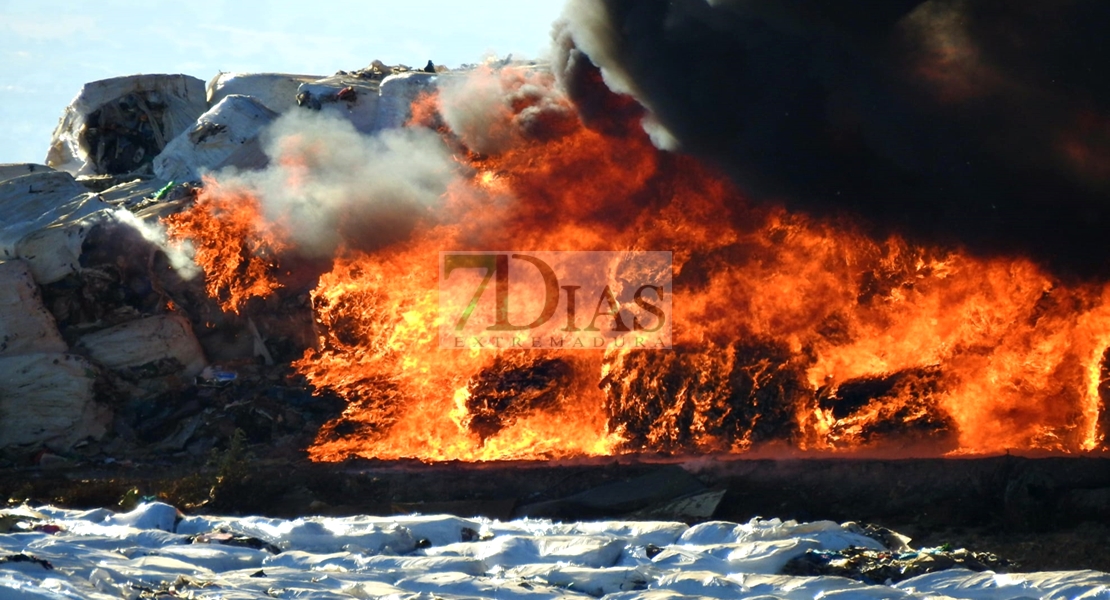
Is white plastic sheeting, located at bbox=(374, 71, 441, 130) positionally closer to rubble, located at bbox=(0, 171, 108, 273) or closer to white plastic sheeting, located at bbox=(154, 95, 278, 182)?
white plastic sheeting, located at bbox=(154, 95, 278, 182)

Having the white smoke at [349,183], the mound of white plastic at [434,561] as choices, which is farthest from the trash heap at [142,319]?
the mound of white plastic at [434,561]

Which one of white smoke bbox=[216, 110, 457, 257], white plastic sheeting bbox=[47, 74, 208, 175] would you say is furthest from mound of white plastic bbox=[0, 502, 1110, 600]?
white plastic sheeting bbox=[47, 74, 208, 175]

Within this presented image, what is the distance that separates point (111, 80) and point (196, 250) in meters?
6.21

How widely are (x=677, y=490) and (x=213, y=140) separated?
43.8ft

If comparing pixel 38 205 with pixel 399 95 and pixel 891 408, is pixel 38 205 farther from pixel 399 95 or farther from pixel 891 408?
pixel 891 408

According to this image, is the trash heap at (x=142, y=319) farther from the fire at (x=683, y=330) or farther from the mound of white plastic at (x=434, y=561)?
the mound of white plastic at (x=434, y=561)

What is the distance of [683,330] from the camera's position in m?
19.0

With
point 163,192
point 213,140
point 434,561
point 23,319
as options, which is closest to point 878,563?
point 434,561

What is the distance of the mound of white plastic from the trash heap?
568 cm

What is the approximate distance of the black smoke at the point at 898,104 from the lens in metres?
16.2

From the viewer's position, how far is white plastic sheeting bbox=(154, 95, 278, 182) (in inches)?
966

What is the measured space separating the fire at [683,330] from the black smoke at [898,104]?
0.61 meters

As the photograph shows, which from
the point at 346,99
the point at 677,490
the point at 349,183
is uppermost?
the point at 346,99

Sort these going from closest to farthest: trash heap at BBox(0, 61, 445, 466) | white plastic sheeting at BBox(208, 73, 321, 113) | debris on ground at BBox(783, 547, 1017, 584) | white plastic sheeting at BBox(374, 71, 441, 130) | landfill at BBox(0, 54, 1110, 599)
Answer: landfill at BBox(0, 54, 1110, 599) → debris on ground at BBox(783, 547, 1017, 584) → trash heap at BBox(0, 61, 445, 466) → white plastic sheeting at BBox(374, 71, 441, 130) → white plastic sheeting at BBox(208, 73, 321, 113)
